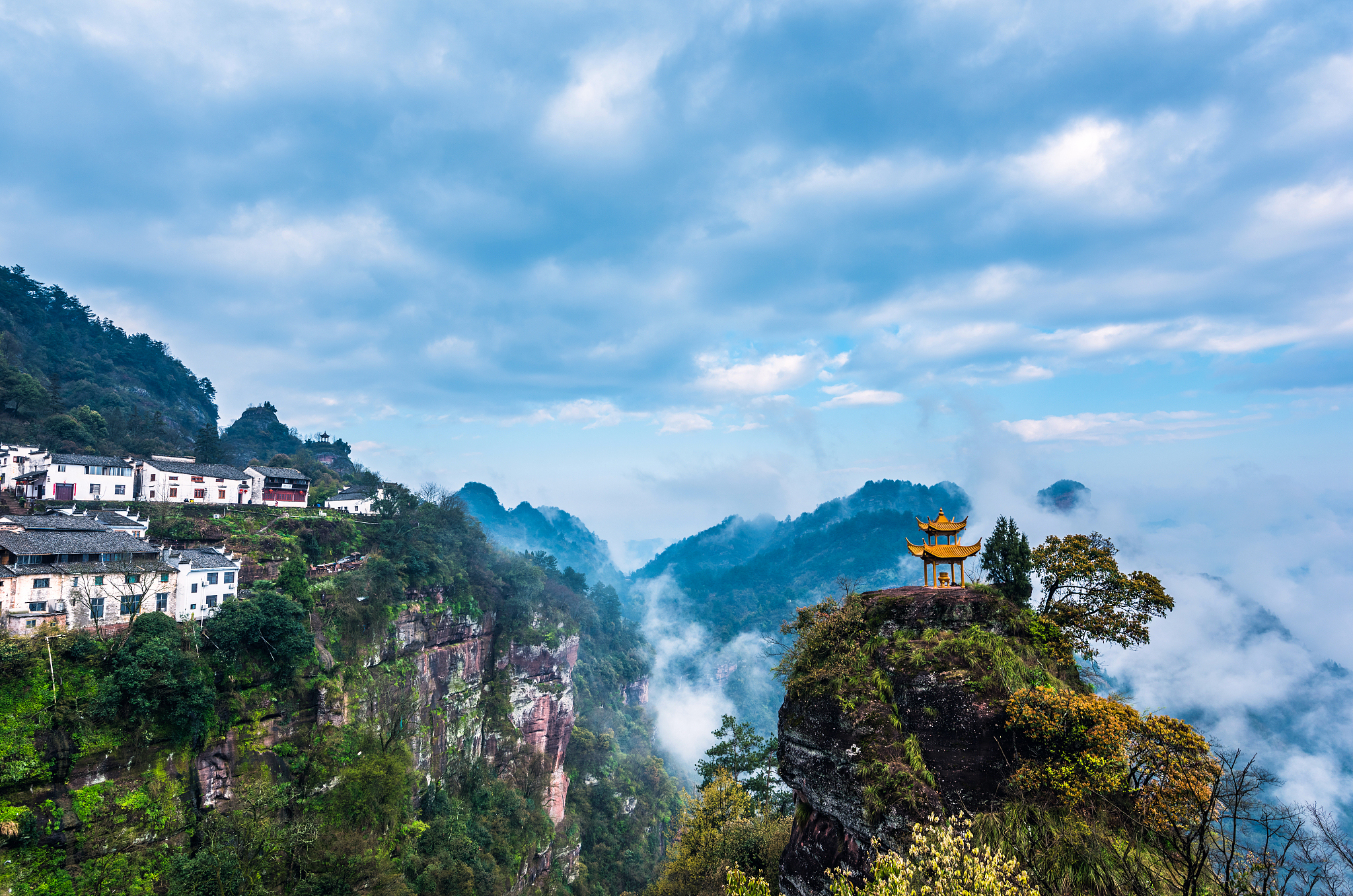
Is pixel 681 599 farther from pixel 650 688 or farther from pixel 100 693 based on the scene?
pixel 100 693

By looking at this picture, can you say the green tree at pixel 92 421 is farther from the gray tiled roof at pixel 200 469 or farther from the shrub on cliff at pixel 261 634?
the shrub on cliff at pixel 261 634

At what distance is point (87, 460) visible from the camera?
42125mm

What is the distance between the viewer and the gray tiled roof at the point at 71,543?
94.7 feet

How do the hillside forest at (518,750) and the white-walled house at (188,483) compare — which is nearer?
the hillside forest at (518,750)

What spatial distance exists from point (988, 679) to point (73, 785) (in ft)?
125

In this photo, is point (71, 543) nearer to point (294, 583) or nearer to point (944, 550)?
point (294, 583)

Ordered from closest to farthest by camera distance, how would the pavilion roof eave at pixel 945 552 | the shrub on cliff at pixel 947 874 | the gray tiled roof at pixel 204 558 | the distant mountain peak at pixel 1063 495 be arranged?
the shrub on cliff at pixel 947 874
the pavilion roof eave at pixel 945 552
the gray tiled roof at pixel 204 558
the distant mountain peak at pixel 1063 495

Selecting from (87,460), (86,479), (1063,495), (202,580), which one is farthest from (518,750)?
(1063,495)

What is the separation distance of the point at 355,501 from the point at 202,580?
79.9ft

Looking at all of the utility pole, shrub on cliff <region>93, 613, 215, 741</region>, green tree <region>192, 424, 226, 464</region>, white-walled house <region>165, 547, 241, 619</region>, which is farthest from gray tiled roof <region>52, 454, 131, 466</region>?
green tree <region>192, 424, 226, 464</region>

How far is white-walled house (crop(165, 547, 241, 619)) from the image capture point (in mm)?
34156

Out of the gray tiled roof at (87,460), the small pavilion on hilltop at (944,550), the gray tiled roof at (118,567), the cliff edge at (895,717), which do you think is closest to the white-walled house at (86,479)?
the gray tiled roof at (87,460)

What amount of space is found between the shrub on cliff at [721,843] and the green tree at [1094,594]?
14.6m

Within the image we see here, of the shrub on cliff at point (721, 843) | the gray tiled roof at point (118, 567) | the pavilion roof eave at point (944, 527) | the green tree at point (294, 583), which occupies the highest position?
the pavilion roof eave at point (944, 527)
